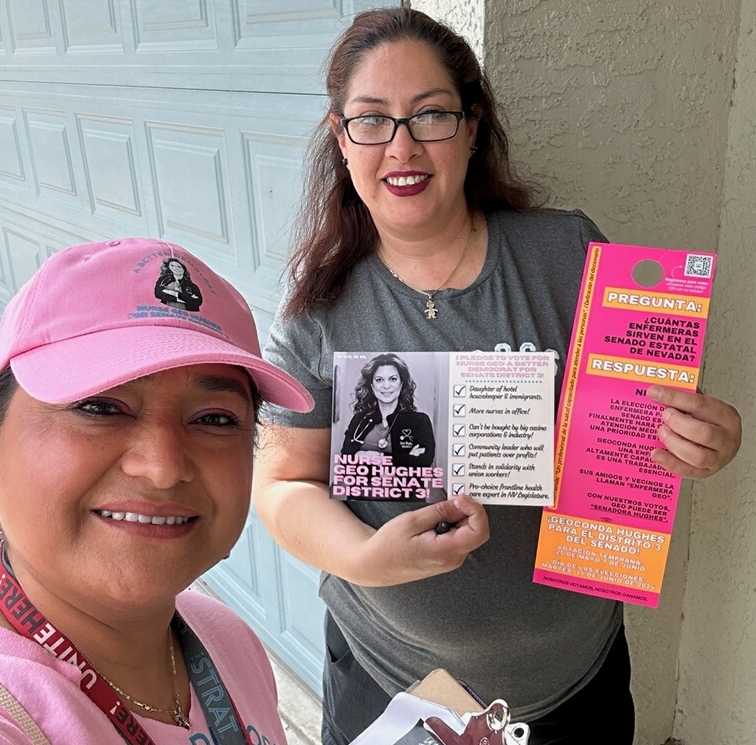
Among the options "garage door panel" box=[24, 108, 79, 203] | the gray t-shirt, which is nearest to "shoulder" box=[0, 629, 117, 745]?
the gray t-shirt

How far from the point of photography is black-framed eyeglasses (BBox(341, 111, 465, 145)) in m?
1.19

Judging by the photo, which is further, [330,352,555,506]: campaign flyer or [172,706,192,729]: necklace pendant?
[330,352,555,506]: campaign flyer

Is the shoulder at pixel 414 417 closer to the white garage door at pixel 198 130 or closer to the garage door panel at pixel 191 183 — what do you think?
the white garage door at pixel 198 130

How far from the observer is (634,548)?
46.3 inches

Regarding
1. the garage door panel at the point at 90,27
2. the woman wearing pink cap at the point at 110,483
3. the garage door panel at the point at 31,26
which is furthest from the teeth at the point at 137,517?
the garage door panel at the point at 31,26

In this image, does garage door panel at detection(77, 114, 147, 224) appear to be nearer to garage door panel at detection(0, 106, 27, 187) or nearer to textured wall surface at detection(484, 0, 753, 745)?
garage door panel at detection(0, 106, 27, 187)

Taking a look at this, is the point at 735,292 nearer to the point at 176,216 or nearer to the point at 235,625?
the point at 235,625

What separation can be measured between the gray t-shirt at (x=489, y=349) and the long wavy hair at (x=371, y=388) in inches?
3.7

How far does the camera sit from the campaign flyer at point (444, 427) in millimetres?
1143

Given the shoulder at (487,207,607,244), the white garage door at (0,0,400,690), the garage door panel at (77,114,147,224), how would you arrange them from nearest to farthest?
the shoulder at (487,207,607,244) < the white garage door at (0,0,400,690) < the garage door panel at (77,114,147,224)

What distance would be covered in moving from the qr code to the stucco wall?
54cm

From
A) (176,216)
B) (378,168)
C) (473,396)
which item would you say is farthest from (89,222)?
(473,396)

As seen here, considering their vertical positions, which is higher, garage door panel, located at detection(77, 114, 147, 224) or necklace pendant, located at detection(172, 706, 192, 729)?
garage door panel, located at detection(77, 114, 147, 224)

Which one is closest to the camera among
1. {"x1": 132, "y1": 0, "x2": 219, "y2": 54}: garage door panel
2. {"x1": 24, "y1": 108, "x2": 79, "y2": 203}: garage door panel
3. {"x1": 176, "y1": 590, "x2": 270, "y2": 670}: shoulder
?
{"x1": 176, "y1": 590, "x2": 270, "y2": 670}: shoulder
